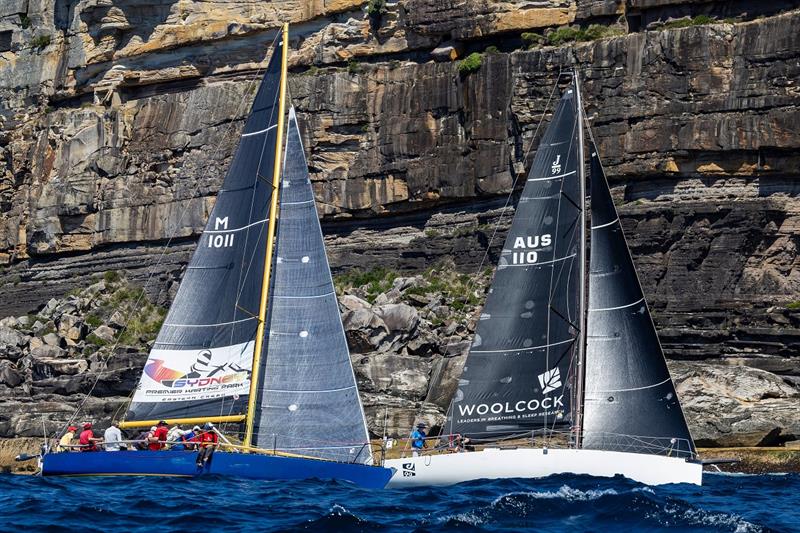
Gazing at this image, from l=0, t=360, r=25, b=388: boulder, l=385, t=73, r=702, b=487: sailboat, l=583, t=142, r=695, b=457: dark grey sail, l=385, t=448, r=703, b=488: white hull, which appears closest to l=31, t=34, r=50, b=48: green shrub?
l=0, t=360, r=25, b=388: boulder

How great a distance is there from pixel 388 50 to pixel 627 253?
29.6 meters

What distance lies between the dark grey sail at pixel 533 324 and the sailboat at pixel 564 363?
2 cm

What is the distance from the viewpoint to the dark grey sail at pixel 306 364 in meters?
34.4

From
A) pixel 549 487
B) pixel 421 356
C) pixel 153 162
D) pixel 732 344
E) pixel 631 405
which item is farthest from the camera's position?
pixel 153 162

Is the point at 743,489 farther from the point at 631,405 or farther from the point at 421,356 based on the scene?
the point at 421,356

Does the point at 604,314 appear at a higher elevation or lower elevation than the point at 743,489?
higher

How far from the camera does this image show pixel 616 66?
5575 centimetres

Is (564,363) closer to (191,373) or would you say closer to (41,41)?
(191,373)

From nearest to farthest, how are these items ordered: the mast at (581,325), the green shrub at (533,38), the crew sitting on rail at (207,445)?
the crew sitting on rail at (207,445) < the mast at (581,325) < the green shrub at (533,38)

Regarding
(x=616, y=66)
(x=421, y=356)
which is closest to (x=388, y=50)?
(x=616, y=66)

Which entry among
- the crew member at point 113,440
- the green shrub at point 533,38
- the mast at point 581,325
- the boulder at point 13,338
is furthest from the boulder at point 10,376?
the mast at point 581,325

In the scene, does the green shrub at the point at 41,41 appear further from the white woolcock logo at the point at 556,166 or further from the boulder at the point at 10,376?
the white woolcock logo at the point at 556,166

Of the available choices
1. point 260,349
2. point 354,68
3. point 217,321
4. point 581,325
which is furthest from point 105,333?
point 581,325

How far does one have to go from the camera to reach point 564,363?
3497cm
